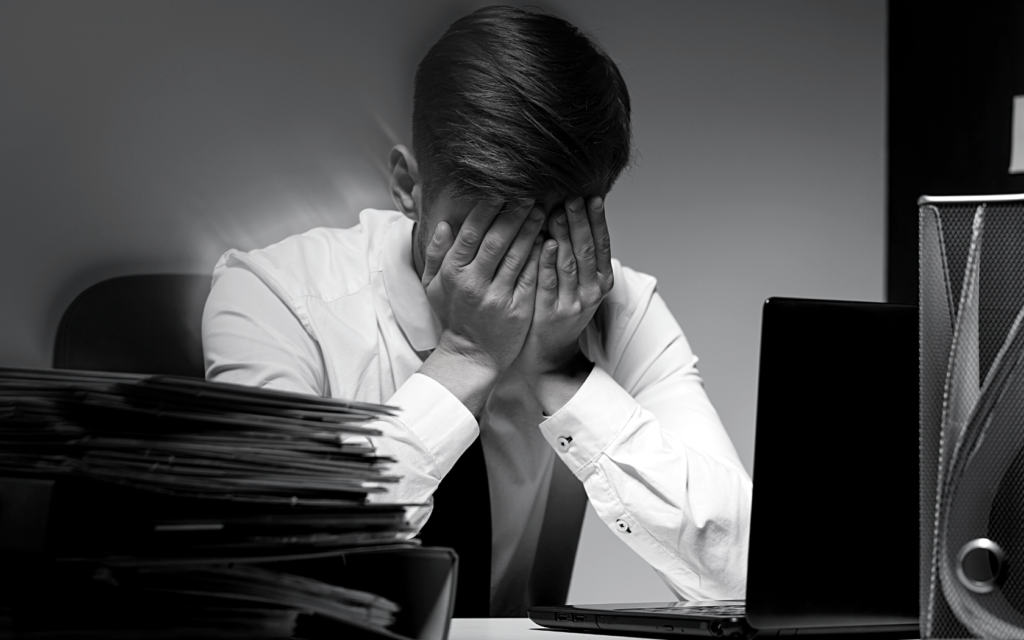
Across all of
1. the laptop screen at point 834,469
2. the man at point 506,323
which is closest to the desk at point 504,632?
the laptop screen at point 834,469

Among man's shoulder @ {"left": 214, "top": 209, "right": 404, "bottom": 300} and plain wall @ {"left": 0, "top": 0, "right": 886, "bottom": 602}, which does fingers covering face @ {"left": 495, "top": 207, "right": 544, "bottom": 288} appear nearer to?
man's shoulder @ {"left": 214, "top": 209, "right": 404, "bottom": 300}

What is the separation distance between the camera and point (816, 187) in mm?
2070

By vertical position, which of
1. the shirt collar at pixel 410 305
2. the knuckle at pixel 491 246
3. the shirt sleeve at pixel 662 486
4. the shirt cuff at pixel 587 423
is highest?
the knuckle at pixel 491 246

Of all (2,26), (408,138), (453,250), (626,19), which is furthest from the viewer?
(626,19)

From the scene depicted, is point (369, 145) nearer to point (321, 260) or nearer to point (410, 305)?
point (321, 260)

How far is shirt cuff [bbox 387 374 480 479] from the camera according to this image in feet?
3.43

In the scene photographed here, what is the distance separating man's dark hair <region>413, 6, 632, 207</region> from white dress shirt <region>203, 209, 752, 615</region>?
0.21 m

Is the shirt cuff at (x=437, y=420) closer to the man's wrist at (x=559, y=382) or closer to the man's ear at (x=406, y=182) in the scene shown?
the man's wrist at (x=559, y=382)

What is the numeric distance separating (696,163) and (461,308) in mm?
996

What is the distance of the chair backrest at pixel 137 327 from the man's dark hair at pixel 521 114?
418 mm

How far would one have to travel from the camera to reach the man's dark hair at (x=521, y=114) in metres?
1.12

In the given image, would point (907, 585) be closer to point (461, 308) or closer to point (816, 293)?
point (461, 308)

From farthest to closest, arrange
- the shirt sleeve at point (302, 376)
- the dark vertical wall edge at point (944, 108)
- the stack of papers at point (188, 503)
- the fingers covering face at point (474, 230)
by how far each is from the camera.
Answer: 1. the dark vertical wall edge at point (944, 108)
2. the fingers covering face at point (474, 230)
3. the shirt sleeve at point (302, 376)
4. the stack of papers at point (188, 503)

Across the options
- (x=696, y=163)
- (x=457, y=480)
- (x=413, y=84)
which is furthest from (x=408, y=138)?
(x=696, y=163)
